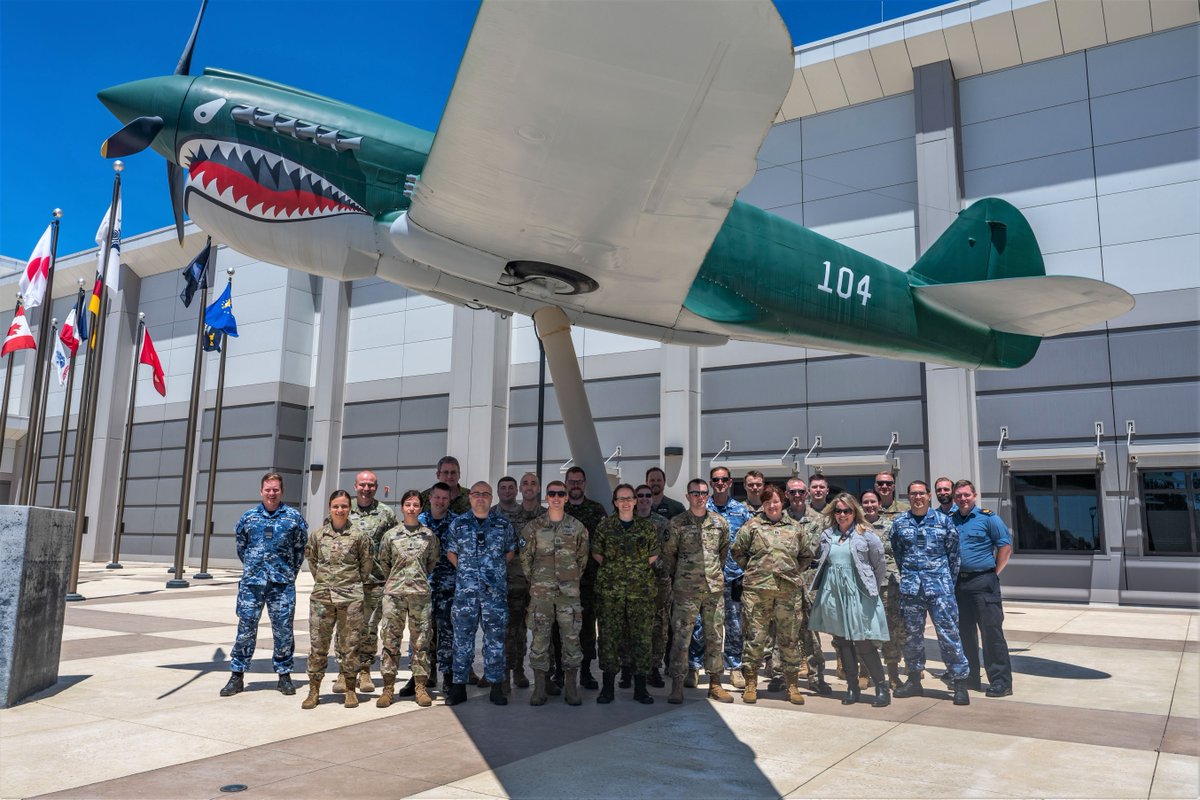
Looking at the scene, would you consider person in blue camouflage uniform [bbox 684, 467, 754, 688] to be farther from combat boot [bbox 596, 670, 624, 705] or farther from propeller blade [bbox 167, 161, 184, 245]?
propeller blade [bbox 167, 161, 184, 245]

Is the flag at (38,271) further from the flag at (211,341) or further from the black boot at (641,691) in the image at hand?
the black boot at (641,691)

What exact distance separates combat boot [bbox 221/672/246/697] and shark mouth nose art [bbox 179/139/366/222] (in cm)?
395

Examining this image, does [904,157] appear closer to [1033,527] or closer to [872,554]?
[1033,527]

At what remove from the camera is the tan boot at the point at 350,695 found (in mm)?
5949

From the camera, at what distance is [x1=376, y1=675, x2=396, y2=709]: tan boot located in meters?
5.91

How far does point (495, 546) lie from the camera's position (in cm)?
623

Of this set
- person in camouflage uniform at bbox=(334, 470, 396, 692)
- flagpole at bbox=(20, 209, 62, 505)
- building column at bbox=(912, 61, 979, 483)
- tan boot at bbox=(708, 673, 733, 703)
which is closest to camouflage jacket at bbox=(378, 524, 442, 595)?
person in camouflage uniform at bbox=(334, 470, 396, 692)

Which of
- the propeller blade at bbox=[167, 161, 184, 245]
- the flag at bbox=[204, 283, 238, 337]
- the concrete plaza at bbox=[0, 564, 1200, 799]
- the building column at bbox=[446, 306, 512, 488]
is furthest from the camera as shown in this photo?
the building column at bbox=[446, 306, 512, 488]

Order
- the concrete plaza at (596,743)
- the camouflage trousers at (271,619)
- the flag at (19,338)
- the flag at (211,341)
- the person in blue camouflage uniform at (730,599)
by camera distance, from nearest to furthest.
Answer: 1. the concrete plaza at (596,743)
2. the camouflage trousers at (271,619)
3. the person in blue camouflage uniform at (730,599)
4. the flag at (19,338)
5. the flag at (211,341)

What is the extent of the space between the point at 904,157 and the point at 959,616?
13.0 metres

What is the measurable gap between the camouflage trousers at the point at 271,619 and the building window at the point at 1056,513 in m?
14.1

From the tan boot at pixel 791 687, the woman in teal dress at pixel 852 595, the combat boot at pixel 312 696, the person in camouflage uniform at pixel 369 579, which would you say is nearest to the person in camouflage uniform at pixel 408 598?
the person in camouflage uniform at pixel 369 579

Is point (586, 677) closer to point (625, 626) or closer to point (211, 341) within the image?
point (625, 626)

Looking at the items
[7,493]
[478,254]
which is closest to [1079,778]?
[478,254]
